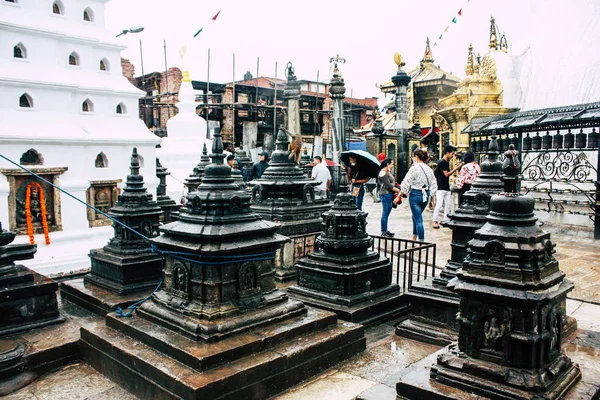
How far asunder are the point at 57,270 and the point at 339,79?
14.3 m

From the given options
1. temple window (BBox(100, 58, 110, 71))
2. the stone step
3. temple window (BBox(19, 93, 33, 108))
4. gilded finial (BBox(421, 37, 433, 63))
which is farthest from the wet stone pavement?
gilded finial (BBox(421, 37, 433, 63))

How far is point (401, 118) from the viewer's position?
2248 cm

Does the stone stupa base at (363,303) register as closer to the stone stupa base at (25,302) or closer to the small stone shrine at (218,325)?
the small stone shrine at (218,325)

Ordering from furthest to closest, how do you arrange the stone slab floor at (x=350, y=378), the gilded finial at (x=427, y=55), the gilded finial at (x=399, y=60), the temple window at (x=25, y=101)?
the gilded finial at (x=427, y=55) < the gilded finial at (x=399, y=60) < the temple window at (x=25, y=101) < the stone slab floor at (x=350, y=378)

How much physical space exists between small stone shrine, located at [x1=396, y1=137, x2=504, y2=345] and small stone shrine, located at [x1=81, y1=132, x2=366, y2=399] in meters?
0.74

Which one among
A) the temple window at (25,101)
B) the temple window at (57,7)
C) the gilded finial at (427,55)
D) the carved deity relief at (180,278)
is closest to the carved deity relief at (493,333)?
the carved deity relief at (180,278)

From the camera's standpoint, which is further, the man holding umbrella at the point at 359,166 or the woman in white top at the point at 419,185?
Answer: the man holding umbrella at the point at 359,166

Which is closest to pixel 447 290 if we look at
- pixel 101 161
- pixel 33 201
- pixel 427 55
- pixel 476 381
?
pixel 476 381

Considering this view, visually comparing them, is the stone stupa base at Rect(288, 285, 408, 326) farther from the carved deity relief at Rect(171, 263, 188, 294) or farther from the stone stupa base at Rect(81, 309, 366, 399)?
the carved deity relief at Rect(171, 263, 188, 294)

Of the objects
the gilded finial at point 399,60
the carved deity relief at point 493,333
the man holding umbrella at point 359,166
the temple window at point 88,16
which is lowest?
the carved deity relief at point 493,333

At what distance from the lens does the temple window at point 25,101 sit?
9172 millimetres

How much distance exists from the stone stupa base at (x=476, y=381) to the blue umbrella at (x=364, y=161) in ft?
21.2

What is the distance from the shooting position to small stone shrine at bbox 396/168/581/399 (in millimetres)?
2943

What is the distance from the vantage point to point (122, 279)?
5891 millimetres
